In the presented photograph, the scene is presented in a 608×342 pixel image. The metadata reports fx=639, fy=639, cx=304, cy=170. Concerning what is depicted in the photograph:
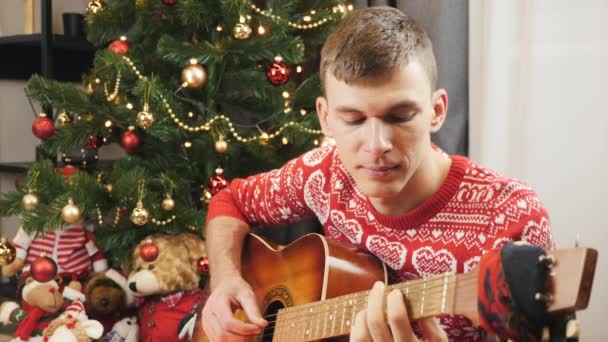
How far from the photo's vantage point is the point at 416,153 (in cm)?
106

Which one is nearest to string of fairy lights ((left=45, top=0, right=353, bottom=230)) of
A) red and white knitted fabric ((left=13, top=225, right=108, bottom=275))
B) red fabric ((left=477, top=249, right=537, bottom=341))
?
red and white knitted fabric ((left=13, top=225, right=108, bottom=275))

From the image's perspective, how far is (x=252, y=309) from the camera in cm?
125

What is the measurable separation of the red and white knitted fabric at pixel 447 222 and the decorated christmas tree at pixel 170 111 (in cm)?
43

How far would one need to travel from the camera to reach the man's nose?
1.01 m

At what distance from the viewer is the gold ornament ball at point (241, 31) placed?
161 centimetres

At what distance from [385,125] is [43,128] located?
1.09m

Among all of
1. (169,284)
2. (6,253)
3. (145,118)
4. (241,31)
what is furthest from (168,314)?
(241,31)

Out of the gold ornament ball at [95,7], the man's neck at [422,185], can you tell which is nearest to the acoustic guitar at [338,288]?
the man's neck at [422,185]

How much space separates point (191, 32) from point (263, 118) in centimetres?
31

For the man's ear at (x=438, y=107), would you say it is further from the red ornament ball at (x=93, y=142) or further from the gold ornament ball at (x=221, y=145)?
the red ornament ball at (x=93, y=142)

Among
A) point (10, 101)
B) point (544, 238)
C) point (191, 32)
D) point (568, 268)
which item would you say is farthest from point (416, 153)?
point (10, 101)

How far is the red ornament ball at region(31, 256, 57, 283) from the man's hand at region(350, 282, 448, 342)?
1.05 meters

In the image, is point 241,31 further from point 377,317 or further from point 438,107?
point 377,317

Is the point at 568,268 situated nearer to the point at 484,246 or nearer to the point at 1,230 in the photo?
the point at 484,246
